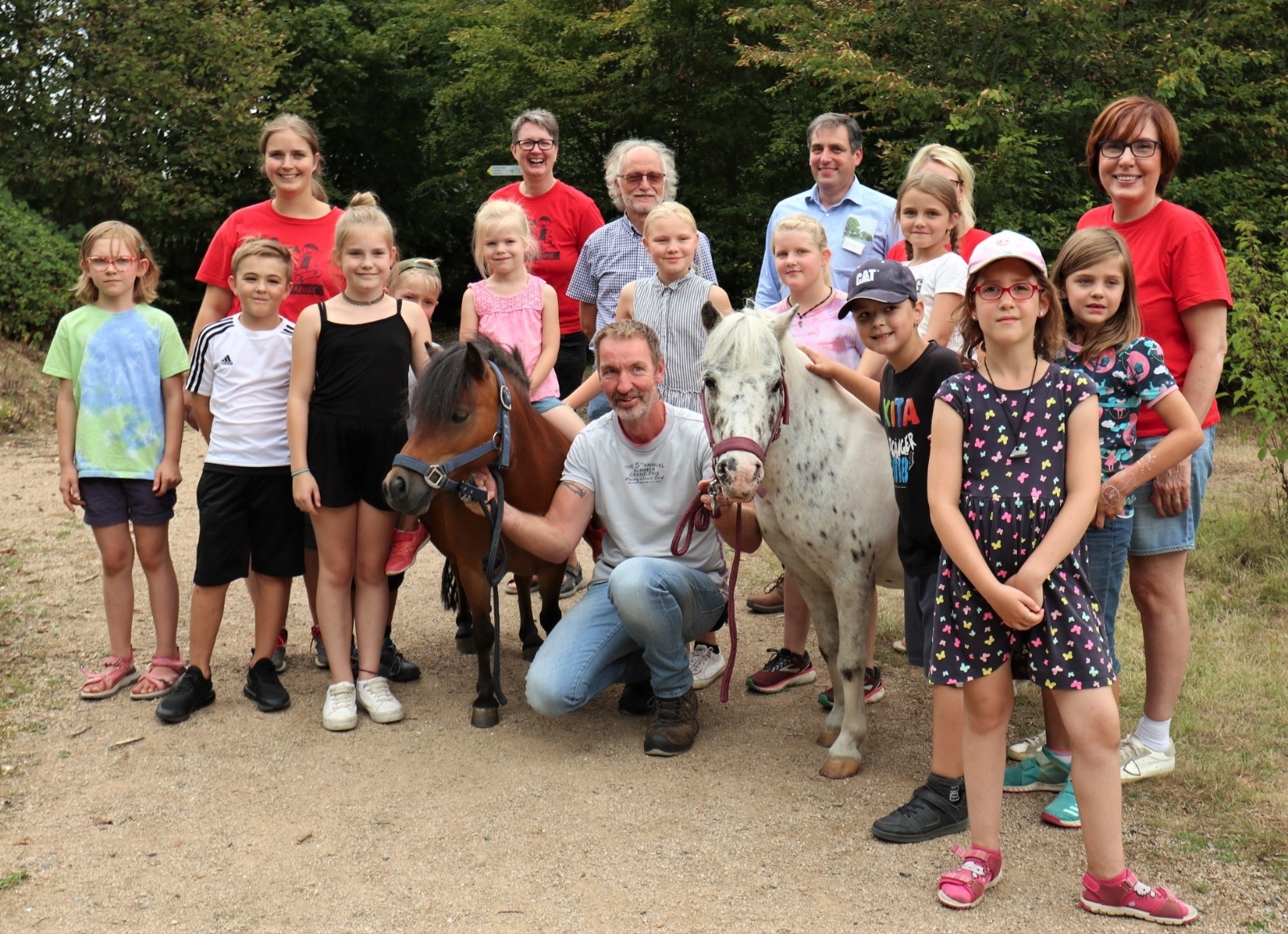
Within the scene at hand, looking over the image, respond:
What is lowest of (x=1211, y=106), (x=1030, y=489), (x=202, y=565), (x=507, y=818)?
(x=507, y=818)

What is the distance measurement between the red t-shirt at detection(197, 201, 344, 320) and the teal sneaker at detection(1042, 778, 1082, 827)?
3.60 meters

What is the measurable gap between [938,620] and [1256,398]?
4443mm

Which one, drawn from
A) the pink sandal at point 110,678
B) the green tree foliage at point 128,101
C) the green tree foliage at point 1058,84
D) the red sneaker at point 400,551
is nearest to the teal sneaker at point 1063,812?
the red sneaker at point 400,551

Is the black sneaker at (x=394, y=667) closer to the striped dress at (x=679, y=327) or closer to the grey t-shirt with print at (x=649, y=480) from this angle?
the grey t-shirt with print at (x=649, y=480)

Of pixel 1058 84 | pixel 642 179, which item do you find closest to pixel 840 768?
pixel 642 179

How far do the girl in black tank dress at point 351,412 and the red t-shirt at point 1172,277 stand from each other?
2.62 metres

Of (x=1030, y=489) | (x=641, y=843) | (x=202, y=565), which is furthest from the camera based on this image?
(x=202, y=565)

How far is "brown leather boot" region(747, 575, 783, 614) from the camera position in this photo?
6.19m

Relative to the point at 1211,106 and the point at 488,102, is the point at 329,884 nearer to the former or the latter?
the point at 1211,106

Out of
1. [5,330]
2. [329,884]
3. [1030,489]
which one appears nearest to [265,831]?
[329,884]

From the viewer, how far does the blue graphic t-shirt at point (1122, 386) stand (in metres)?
3.40

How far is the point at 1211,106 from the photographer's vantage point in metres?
11.0

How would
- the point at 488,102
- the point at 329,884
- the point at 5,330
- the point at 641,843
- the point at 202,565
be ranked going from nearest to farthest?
Answer: the point at 329,884 < the point at 641,843 < the point at 202,565 < the point at 5,330 < the point at 488,102

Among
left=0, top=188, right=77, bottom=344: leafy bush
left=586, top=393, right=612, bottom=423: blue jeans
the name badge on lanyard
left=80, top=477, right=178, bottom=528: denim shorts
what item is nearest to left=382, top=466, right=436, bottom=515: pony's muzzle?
left=80, top=477, right=178, bottom=528: denim shorts
